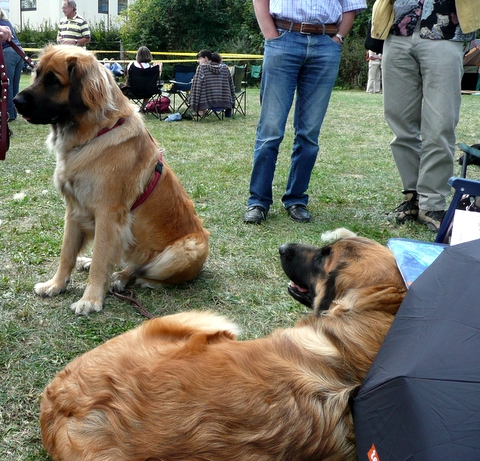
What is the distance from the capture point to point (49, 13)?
40.2 metres

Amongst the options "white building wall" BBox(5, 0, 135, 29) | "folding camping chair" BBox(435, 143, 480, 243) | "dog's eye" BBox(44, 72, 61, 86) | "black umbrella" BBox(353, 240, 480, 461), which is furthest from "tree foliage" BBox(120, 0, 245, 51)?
"black umbrella" BBox(353, 240, 480, 461)

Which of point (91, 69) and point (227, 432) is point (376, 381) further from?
point (91, 69)

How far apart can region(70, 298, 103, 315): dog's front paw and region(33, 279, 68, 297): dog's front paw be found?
0.85 feet

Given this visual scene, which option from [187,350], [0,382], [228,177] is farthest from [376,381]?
[228,177]

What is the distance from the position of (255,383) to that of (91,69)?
2.24 meters

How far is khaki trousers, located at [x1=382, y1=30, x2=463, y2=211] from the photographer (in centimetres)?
428

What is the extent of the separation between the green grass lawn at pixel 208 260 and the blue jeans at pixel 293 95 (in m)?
0.41

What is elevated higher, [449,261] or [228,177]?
[449,261]

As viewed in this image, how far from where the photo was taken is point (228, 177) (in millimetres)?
6527

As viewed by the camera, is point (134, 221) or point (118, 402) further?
point (134, 221)

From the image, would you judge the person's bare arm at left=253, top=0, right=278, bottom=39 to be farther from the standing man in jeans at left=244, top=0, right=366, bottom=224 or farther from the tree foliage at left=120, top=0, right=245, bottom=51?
the tree foliage at left=120, top=0, right=245, bottom=51

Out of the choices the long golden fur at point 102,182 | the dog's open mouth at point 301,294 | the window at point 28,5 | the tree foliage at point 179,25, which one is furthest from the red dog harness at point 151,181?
the window at point 28,5

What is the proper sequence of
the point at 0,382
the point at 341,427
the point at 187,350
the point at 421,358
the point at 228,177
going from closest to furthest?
the point at 421,358 → the point at 341,427 → the point at 187,350 → the point at 0,382 → the point at 228,177

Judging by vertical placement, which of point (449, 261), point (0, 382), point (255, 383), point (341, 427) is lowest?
point (0, 382)
